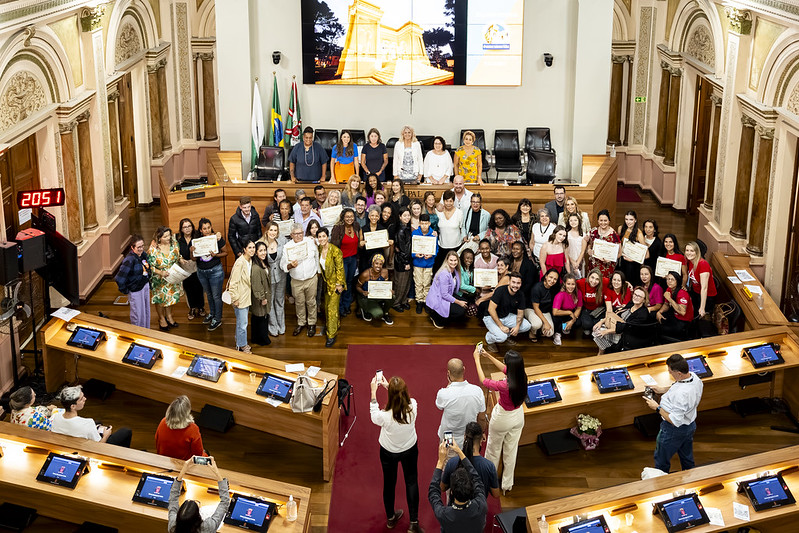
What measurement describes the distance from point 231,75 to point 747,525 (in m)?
10.3

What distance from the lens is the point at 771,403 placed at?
10.2m

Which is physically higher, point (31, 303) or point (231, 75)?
point (231, 75)

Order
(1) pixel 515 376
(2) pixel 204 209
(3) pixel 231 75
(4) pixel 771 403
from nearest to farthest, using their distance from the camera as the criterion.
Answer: (1) pixel 515 376, (4) pixel 771 403, (2) pixel 204 209, (3) pixel 231 75

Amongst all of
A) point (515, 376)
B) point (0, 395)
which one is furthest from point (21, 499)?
point (515, 376)

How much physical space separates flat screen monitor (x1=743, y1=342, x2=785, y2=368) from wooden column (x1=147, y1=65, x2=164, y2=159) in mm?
10573

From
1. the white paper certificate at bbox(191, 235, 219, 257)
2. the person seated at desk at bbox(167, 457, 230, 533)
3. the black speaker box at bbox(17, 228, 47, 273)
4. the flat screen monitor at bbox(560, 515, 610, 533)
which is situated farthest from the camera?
the white paper certificate at bbox(191, 235, 219, 257)

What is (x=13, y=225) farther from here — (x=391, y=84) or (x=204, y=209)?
(x=391, y=84)

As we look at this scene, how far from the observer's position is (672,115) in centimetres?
1652

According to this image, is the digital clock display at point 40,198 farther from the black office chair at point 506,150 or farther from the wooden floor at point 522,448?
the black office chair at point 506,150

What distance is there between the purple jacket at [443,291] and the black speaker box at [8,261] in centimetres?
470

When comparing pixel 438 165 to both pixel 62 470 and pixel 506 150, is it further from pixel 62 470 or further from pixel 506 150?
pixel 62 470

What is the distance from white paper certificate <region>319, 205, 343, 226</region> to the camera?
39.2ft

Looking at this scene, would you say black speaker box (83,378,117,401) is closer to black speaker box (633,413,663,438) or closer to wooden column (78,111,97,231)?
wooden column (78,111,97,231)

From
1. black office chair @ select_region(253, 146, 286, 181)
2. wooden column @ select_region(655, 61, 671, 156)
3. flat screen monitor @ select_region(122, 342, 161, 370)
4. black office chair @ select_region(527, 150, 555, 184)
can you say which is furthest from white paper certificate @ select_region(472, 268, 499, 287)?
wooden column @ select_region(655, 61, 671, 156)
